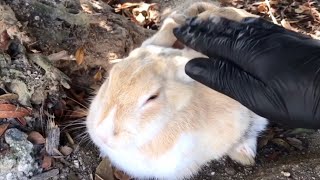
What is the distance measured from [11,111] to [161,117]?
95 cm

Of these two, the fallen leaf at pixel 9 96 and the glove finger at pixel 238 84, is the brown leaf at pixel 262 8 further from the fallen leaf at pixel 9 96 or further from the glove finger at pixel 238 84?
the fallen leaf at pixel 9 96

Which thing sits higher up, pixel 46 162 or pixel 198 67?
pixel 198 67

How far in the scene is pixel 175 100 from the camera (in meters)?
3.26

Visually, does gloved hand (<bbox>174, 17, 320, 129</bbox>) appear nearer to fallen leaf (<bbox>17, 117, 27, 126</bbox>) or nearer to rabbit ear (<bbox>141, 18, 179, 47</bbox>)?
rabbit ear (<bbox>141, 18, 179, 47</bbox>)

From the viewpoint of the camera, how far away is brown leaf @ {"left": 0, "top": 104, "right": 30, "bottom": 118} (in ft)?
11.2

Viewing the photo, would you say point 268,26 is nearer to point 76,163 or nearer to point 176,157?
point 176,157

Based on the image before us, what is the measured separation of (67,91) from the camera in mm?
3818

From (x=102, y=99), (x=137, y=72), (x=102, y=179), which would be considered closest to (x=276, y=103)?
(x=137, y=72)

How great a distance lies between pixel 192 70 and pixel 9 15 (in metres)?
1.33

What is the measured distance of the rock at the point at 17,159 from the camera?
3.31m

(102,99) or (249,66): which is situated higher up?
(249,66)

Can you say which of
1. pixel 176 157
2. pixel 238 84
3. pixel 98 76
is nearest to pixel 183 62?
pixel 238 84

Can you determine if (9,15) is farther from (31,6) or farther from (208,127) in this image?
(208,127)

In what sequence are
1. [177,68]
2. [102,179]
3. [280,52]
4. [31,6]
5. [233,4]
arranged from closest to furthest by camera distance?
[280,52] < [177,68] < [102,179] < [31,6] < [233,4]
